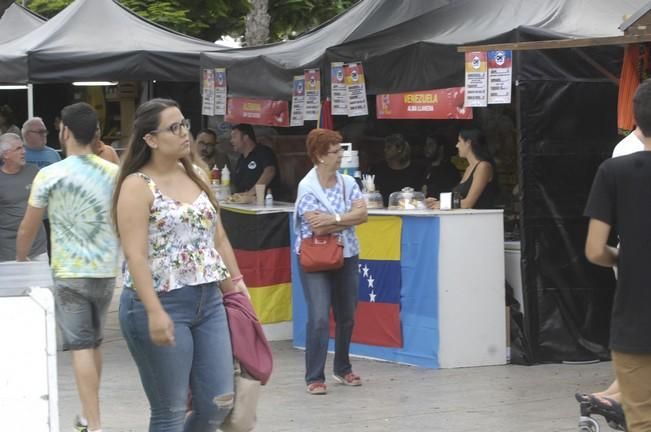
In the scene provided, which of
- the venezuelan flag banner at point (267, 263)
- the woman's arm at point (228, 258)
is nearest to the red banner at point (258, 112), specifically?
the venezuelan flag banner at point (267, 263)

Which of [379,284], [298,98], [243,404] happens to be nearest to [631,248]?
[243,404]

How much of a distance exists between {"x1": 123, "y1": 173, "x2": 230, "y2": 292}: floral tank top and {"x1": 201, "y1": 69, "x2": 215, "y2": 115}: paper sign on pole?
7531 mm

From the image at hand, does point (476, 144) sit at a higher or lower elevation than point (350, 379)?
higher

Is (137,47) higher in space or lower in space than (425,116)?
higher

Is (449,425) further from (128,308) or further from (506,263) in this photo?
(128,308)

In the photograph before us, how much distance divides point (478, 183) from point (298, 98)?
7.63 ft

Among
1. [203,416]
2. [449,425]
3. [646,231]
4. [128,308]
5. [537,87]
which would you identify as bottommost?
[449,425]

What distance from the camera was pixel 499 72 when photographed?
30.0 ft

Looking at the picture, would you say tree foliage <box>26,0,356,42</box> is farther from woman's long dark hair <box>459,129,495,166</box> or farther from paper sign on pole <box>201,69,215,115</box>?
woman's long dark hair <box>459,129,495,166</box>

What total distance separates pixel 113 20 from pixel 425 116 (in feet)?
19.4

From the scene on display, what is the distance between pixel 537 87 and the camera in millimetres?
9305

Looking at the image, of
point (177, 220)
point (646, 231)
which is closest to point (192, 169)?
point (177, 220)

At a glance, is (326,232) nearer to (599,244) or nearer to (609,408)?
(609,408)

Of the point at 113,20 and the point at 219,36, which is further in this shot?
the point at 219,36
